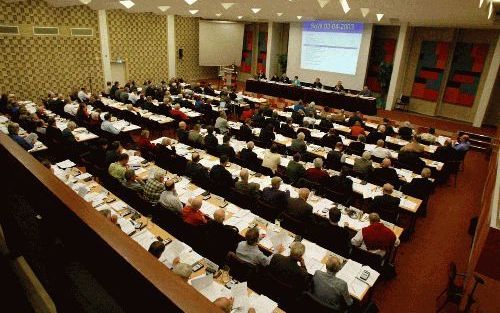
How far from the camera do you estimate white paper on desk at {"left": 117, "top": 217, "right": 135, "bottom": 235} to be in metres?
5.25

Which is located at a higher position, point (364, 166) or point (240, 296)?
point (364, 166)

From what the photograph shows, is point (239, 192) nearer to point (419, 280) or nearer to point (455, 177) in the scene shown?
point (419, 280)

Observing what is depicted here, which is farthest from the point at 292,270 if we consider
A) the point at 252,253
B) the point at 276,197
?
the point at 276,197

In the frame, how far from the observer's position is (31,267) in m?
2.33

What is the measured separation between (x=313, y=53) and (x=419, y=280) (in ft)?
53.7

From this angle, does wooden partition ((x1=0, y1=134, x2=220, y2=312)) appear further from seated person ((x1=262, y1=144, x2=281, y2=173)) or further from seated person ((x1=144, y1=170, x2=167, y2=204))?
seated person ((x1=262, y1=144, x2=281, y2=173))

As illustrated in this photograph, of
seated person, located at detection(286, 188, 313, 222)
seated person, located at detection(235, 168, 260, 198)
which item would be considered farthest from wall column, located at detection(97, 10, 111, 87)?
seated person, located at detection(286, 188, 313, 222)

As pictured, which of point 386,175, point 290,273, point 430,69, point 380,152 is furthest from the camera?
point 430,69

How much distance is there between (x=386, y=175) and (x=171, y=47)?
17.0 m

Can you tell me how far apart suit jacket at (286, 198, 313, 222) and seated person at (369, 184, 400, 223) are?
5.12ft

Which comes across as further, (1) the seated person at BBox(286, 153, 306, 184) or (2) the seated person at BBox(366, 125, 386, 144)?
(2) the seated person at BBox(366, 125, 386, 144)

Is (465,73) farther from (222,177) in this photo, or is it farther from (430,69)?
(222,177)

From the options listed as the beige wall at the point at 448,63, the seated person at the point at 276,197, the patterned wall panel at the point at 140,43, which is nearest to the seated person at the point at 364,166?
the seated person at the point at 276,197

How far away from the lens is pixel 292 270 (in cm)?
445
